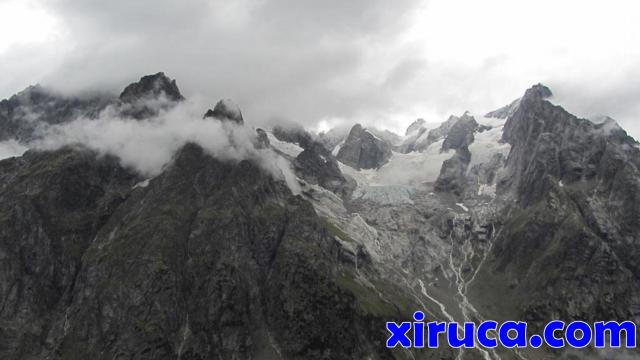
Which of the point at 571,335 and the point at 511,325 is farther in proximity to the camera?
the point at 511,325

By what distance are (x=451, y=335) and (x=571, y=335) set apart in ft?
58.3

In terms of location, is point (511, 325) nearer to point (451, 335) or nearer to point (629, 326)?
point (451, 335)

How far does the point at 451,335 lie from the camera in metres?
88.7

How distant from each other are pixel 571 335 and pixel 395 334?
2472cm

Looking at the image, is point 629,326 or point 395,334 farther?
point 395,334

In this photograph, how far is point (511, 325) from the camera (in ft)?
275

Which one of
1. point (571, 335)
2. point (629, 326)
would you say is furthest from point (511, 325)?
point (629, 326)

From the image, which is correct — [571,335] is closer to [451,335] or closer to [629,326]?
[629,326]

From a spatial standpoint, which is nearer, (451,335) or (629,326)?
(629,326)

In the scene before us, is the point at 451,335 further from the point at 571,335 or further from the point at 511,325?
the point at 571,335

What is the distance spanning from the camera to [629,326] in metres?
80.2

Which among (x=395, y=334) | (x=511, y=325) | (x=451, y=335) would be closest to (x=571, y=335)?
(x=511, y=325)

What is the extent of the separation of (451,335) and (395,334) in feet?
27.8

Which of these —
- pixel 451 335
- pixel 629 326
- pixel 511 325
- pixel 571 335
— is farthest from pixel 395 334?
pixel 629 326
